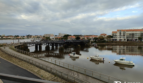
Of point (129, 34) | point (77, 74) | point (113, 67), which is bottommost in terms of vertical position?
point (113, 67)

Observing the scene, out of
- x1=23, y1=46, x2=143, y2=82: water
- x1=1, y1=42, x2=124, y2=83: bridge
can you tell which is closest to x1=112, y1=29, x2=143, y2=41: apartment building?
x1=23, y1=46, x2=143, y2=82: water

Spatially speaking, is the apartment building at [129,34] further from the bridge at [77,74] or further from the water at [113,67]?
the bridge at [77,74]

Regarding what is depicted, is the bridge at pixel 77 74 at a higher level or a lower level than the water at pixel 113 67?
higher

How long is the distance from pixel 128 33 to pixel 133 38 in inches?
363

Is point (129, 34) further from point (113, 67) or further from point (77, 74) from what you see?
point (77, 74)

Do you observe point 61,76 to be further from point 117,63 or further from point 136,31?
point 136,31

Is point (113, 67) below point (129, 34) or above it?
below

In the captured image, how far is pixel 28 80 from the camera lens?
1.88m

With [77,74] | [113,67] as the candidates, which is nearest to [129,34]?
[113,67]

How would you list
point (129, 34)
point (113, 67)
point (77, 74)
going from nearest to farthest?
point (77, 74) < point (113, 67) < point (129, 34)

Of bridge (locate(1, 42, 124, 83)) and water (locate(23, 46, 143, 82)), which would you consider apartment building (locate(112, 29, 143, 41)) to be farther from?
bridge (locate(1, 42, 124, 83))

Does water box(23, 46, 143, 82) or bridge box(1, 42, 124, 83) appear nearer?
bridge box(1, 42, 124, 83)

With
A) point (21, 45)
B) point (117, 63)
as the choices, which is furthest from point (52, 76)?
point (21, 45)

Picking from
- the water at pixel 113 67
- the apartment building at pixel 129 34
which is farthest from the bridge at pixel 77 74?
the apartment building at pixel 129 34
